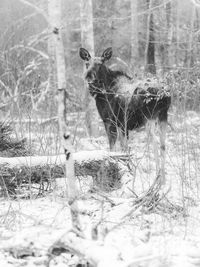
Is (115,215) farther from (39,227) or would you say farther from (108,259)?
(108,259)

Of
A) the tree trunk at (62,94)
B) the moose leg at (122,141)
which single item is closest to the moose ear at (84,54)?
the moose leg at (122,141)

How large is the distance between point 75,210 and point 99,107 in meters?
3.90

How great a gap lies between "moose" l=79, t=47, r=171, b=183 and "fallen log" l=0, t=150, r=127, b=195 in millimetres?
910

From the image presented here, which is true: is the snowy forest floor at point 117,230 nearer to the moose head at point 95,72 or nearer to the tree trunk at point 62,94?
the tree trunk at point 62,94

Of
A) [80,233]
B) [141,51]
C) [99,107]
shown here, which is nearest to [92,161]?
[99,107]

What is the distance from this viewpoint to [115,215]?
174 inches

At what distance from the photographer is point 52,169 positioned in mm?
5527

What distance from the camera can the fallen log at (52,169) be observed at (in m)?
5.43

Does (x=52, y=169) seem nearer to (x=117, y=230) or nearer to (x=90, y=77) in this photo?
(x=117, y=230)

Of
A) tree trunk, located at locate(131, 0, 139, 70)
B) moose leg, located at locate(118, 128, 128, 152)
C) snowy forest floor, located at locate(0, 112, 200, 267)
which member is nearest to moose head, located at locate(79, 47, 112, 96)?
moose leg, located at locate(118, 128, 128, 152)

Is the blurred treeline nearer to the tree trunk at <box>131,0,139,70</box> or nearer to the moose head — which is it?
the tree trunk at <box>131,0,139,70</box>

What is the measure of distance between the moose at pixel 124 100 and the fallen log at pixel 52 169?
910 mm

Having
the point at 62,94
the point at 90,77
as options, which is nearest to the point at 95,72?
the point at 90,77

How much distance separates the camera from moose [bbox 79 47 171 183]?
21.7 ft
